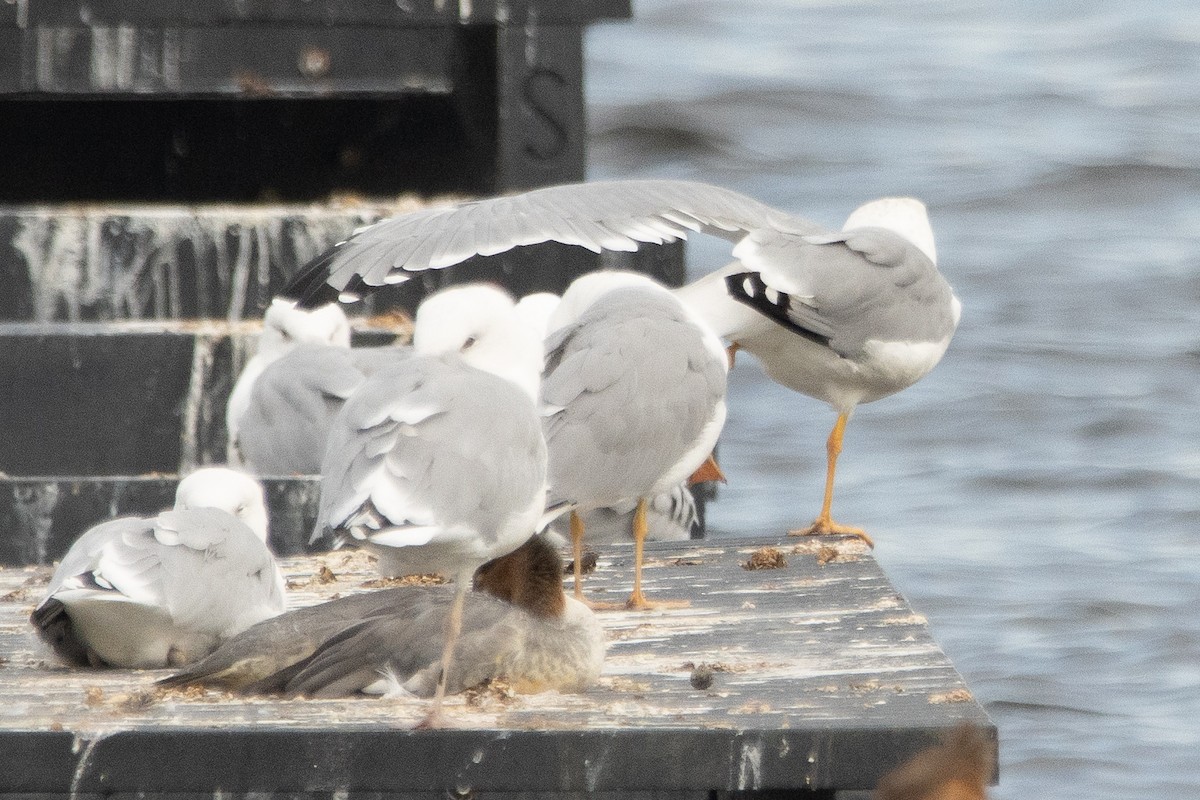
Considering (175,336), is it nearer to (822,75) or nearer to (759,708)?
(759,708)

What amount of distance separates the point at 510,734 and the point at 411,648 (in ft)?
1.34

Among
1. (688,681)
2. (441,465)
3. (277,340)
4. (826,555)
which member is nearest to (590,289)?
(826,555)

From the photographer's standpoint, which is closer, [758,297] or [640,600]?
[640,600]

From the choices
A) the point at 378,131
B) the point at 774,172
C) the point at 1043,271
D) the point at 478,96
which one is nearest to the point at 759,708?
the point at 478,96

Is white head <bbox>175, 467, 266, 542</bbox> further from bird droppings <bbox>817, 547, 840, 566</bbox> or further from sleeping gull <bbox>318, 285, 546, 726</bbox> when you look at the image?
bird droppings <bbox>817, 547, 840, 566</bbox>

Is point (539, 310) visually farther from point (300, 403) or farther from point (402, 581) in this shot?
point (300, 403)

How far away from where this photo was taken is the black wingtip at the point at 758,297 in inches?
222

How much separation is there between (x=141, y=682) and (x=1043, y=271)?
16.6m

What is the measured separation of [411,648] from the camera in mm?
4156

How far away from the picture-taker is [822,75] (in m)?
26.7

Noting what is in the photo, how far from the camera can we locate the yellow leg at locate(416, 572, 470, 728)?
12.6 feet

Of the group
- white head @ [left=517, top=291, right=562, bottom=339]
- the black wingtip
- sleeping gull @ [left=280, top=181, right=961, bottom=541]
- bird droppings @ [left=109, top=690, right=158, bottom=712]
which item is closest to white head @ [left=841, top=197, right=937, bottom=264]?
sleeping gull @ [left=280, top=181, right=961, bottom=541]

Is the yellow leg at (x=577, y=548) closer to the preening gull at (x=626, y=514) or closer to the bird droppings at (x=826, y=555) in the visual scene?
the preening gull at (x=626, y=514)

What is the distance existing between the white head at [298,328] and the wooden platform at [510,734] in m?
2.75
